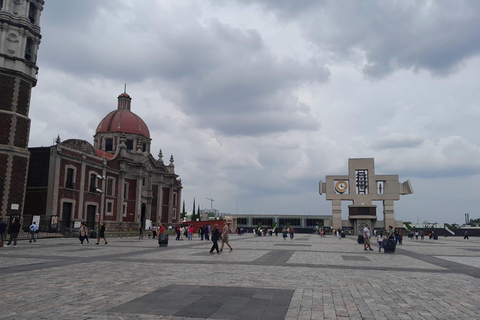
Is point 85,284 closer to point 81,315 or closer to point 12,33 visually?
point 81,315

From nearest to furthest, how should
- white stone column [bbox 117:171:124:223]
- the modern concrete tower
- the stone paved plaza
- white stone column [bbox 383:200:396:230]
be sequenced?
1. the stone paved plaza
2. the modern concrete tower
3. white stone column [bbox 117:171:124:223]
4. white stone column [bbox 383:200:396:230]

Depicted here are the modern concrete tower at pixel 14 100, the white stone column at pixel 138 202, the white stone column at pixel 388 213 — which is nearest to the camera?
the modern concrete tower at pixel 14 100

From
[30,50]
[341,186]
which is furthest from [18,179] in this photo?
[341,186]

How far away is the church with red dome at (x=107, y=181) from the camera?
38.1 m

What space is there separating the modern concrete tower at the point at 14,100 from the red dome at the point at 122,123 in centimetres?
2524

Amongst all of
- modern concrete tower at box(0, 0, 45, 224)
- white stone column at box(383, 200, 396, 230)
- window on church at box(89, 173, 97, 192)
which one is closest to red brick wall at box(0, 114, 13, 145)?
modern concrete tower at box(0, 0, 45, 224)

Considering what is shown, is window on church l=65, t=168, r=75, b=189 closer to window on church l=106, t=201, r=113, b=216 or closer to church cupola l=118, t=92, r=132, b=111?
window on church l=106, t=201, r=113, b=216

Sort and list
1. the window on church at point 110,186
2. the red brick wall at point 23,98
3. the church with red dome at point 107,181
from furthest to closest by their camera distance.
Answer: the window on church at point 110,186
the church with red dome at point 107,181
the red brick wall at point 23,98

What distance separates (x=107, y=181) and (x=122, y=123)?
14966mm

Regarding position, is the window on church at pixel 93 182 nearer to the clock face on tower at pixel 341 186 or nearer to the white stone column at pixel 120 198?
the white stone column at pixel 120 198

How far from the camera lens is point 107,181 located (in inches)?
1914

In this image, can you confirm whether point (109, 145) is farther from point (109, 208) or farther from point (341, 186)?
point (341, 186)

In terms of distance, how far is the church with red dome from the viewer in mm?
38125

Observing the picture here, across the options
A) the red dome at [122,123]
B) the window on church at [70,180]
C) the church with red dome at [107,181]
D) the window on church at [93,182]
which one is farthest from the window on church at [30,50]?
the red dome at [122,123]
